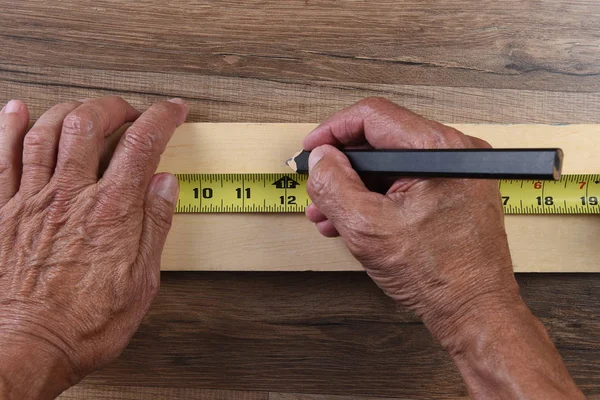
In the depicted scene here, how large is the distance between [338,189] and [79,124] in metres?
0.58

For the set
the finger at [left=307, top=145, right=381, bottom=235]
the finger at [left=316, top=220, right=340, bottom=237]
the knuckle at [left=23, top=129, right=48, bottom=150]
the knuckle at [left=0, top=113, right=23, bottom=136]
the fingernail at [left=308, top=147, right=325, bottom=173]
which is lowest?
the finger at [left=316, top=220, right=340, bottom=237]

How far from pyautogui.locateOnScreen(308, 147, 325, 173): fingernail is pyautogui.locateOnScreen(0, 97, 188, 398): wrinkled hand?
0.35 metres

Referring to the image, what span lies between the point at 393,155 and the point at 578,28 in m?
0.78

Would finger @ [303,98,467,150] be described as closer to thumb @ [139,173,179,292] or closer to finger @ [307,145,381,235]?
finger @ [307,145,381,235]

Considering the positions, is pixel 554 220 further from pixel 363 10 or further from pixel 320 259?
pixel 363 10

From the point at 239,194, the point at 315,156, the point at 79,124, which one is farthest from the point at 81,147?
the point at 315,156

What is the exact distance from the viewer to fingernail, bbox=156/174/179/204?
1.14 m

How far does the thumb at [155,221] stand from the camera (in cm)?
113

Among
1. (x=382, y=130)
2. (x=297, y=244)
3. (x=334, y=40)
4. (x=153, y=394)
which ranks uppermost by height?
(x=334, y=40)

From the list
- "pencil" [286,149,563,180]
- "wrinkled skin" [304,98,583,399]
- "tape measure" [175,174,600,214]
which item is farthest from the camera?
"tape measure" [175,174,600,214]

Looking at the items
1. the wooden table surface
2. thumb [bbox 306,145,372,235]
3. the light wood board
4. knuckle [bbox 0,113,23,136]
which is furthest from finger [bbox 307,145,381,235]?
knuckle [bbox 0,113,23,136]

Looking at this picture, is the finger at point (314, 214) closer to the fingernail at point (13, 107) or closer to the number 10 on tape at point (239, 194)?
the number 10 on tape at point (239, 194)

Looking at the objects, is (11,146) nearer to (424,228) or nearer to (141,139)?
(141,139)

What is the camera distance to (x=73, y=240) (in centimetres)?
107
